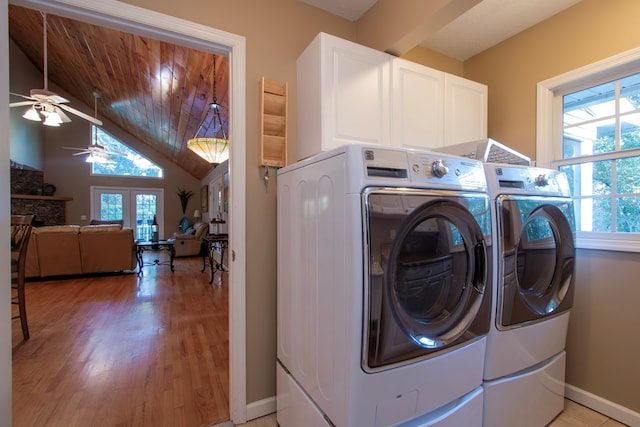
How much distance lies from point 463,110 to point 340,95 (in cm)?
104

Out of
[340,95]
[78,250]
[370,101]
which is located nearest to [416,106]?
[370,101]

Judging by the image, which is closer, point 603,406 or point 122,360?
point 603,406

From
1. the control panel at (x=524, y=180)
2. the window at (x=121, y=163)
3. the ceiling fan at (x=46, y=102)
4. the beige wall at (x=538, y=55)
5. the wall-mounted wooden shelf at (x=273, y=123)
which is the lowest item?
the control panel at (x=524, y=180)

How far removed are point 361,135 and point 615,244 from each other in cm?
163

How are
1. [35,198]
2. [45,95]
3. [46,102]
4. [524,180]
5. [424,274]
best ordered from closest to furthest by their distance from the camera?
[424,274] → [524,180] → [45,95] → [46,102] → [35,198]

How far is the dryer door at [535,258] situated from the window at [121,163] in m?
10.2

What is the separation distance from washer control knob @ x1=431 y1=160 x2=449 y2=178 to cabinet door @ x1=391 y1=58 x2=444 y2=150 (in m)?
0.61

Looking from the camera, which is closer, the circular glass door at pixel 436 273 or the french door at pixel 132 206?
the circular glass door at pixel 436 273

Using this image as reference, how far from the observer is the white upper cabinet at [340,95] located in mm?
1512

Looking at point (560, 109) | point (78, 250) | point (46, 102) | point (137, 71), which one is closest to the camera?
point (560, 109)

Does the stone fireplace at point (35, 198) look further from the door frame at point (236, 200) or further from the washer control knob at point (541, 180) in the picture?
the washer control knob at point (541, 180)

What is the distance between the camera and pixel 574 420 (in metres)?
1.66

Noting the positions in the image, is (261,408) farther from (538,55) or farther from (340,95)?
(538,55)

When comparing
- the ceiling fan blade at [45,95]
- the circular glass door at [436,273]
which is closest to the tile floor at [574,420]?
the circular glass door at [436,273]
